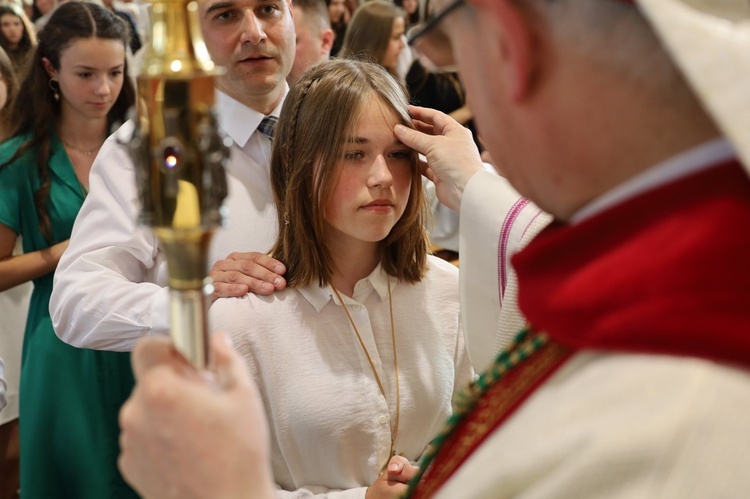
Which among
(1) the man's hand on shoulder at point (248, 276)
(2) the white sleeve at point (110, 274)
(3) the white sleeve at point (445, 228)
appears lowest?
(3) the white sleeve at point (445, 228)

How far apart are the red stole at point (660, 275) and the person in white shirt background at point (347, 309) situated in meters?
1.17

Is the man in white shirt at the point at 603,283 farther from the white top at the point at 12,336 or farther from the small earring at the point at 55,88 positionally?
the white top at the point at 12,336

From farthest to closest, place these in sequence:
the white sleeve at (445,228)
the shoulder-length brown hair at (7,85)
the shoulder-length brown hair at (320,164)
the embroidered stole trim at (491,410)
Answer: the white sleeve at (445,228) → the shoulder-length brown hair at (7,85) → the shoulder-length brown hair at (320,164) → the embroidered stole trim at (491,410)

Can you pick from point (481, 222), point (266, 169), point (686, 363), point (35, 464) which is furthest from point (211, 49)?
point (686, 363)

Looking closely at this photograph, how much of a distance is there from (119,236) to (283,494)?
2.72ft

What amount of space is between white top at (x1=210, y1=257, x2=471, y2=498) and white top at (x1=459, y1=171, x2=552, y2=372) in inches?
10.3

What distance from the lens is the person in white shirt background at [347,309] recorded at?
6.38ft

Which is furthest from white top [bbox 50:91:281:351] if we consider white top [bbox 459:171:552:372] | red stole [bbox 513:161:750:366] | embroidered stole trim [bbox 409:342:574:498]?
red stole [bbox 513:161:750:366]

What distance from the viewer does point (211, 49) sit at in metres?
2.40

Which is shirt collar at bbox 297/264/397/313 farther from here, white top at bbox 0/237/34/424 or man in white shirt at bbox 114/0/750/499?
white top at bbox 0/237/34/424

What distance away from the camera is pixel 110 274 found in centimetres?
227

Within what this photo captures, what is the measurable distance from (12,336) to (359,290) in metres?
2.18

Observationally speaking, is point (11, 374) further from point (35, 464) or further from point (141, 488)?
point (141, 488)

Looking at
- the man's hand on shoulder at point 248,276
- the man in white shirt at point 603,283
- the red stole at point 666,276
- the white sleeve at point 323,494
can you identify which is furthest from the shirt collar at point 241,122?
the red stole at point 666,276
